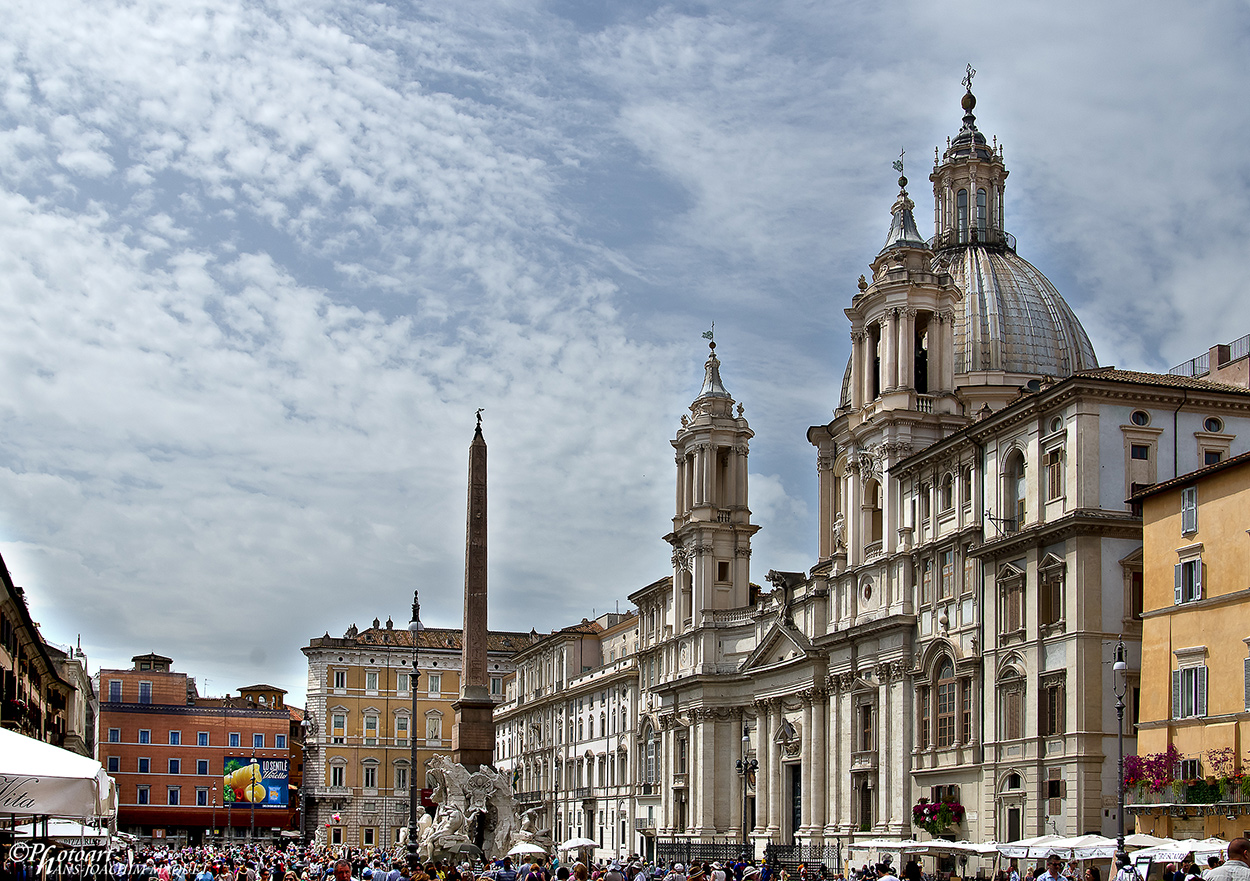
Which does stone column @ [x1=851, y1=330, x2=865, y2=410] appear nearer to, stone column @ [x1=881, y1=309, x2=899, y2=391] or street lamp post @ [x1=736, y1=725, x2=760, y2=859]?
stone column @ [x1=881, y1=309, x2=899, y2=391]

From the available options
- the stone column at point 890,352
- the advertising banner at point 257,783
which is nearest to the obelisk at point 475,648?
the stone column at point 890,352

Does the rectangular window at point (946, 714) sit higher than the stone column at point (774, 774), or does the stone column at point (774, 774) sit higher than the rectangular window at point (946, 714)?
the rectangular window at point (946, 714)

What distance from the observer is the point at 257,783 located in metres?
92.1

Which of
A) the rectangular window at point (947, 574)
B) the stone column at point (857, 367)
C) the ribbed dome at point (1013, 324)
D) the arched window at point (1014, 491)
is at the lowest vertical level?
the rectangular window at point (947, 574)

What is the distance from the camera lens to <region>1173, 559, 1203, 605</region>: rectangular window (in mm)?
37312

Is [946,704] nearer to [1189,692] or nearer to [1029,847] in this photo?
[1189,692]

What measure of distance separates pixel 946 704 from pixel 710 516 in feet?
86.0

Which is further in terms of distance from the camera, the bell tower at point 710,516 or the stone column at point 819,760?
the bell tower at point 710,516

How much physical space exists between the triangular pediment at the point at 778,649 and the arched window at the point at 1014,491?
596 inches

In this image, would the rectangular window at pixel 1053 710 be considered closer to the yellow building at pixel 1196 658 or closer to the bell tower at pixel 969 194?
the yellow building at pixel 1196 658

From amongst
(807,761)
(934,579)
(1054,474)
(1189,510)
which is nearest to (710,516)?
(807,761)

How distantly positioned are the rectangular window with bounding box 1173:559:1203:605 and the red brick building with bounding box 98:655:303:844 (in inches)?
2955

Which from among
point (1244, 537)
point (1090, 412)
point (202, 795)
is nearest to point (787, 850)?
point (1090, 412)

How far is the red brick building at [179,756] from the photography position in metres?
104
